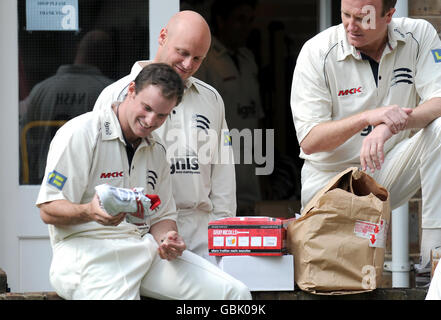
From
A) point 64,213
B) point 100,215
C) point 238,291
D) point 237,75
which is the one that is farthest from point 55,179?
point 237,75

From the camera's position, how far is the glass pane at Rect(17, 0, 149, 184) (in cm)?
516

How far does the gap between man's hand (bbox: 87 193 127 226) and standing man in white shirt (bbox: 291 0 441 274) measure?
1266 millimetres

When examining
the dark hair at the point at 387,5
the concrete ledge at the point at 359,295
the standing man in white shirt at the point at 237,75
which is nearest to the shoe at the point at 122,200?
the concrete ledge at the point at 359,295

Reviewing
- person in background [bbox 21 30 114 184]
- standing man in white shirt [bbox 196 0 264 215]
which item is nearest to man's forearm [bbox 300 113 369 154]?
person in background [bbox 21 30 114 184]

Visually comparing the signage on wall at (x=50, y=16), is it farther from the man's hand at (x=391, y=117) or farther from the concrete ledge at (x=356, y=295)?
the concrete ledge at (x=356, y=295)

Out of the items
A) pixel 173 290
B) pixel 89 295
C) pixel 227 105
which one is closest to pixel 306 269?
pixel 173 290

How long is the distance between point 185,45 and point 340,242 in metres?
1.15

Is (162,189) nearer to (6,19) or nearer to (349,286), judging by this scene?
(349,286)

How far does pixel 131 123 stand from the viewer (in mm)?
3527

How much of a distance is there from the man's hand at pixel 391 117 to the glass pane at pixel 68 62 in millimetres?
1716

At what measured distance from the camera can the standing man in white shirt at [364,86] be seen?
4.16 meters

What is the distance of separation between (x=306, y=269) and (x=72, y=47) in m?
2.19

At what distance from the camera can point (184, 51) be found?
4.10m

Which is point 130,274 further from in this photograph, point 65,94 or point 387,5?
point 65,94
